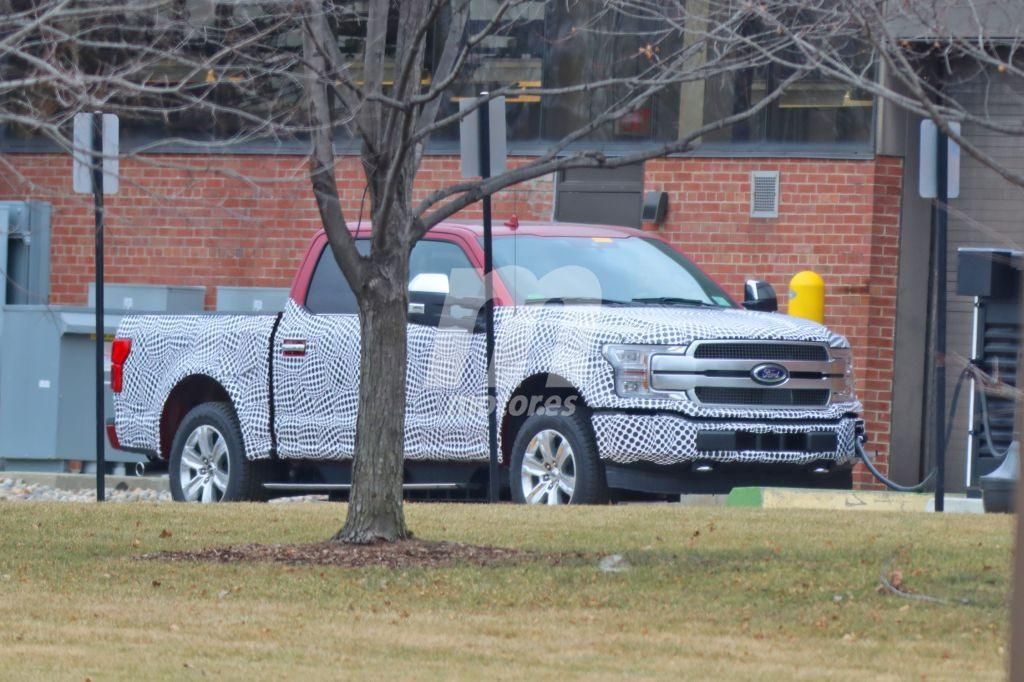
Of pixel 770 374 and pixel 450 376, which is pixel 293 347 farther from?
pixel 770 374

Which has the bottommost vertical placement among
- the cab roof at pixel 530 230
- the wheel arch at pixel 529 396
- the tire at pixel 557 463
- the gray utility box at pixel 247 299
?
the tire at pixel 557 463

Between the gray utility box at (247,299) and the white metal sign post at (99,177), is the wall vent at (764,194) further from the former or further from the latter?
the white metal sign post at (99,177)

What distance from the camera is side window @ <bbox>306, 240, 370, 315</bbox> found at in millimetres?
13023

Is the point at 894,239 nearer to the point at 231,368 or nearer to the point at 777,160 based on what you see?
the point at 777,160

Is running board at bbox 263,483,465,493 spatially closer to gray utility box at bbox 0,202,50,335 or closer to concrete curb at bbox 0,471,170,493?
concrete curb at bbox 0,471,170,493

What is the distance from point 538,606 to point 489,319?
423cm

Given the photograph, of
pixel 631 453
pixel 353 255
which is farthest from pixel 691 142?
pixel 631 453

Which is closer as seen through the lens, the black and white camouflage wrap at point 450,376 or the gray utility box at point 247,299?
the black and white camouflage wrap at point 450,376

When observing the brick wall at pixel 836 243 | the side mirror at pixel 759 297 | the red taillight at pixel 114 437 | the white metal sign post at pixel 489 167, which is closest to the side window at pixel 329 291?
the white metal sign post at pixel 489 167

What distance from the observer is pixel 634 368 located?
11531 mm

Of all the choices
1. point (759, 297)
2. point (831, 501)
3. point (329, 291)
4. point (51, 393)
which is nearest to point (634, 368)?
point (759, 297)

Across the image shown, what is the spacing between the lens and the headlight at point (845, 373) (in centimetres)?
1211

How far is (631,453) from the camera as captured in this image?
1151 cm

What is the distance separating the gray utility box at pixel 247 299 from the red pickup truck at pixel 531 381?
501 cm
